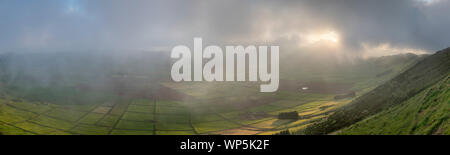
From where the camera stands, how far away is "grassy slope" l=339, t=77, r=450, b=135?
31656mm

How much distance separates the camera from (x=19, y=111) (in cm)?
17825

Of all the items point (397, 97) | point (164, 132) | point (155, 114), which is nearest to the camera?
point (397, 97)

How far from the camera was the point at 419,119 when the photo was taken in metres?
37.0

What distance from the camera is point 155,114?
548ft

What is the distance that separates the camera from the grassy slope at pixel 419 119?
31.7 m

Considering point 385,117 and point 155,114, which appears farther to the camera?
point 155,114
